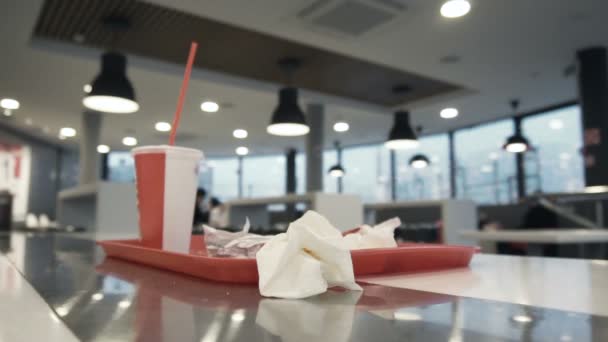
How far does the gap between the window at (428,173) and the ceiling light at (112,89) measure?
6.78 metres

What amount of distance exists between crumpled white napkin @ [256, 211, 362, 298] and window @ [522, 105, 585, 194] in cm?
753

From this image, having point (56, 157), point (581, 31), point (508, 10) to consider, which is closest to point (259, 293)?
point (508, 10)

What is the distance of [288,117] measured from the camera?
450 centimetres

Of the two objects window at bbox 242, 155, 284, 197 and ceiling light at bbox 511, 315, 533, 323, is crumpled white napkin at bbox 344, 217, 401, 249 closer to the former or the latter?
ceiling light at bbox 511, 315, 533, 323

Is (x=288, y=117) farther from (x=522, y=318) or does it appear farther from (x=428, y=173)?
(x=428, y=173)

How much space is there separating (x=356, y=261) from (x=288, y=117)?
3.97 m

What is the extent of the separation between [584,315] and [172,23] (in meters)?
4.68

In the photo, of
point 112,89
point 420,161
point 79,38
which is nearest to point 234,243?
point 112,89

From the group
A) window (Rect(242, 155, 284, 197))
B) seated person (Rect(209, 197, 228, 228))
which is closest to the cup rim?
seated person (Rect(209, 197, 228, 228))

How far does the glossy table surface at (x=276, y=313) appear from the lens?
0.30m

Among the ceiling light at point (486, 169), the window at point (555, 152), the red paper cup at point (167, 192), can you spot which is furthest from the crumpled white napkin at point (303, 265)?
the ceiling light at point (486, 169)

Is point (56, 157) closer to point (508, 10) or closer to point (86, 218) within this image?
point (86, 218)

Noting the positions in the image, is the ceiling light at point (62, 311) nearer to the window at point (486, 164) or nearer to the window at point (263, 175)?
the window at point (486, 164)

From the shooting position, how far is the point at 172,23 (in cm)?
451
